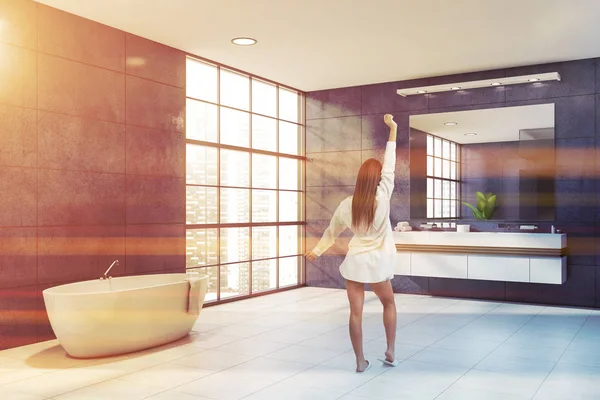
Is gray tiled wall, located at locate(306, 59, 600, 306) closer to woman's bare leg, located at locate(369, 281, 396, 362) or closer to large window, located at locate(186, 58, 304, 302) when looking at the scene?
large window, located at locate(186, 58, 304, 302)

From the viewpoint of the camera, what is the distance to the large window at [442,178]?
6.90 metres

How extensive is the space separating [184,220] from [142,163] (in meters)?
0.81

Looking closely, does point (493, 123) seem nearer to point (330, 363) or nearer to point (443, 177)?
point (443, 177)

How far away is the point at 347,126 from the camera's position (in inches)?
311

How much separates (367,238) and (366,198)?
0.26 meters

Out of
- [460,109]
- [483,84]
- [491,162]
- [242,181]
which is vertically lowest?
[242,181]

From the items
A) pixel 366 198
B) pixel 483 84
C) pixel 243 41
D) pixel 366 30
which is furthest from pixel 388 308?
pixel 483 84

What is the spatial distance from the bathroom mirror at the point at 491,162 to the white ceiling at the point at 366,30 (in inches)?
24.1

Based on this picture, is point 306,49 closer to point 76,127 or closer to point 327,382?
point 76,127

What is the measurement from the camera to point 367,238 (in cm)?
371

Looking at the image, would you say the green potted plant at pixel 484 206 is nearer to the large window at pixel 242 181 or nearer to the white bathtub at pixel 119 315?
the large window at pixel 242 181

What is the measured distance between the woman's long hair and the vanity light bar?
354cm

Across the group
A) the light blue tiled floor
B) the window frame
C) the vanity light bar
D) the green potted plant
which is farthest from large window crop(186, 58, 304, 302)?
the green potted plant

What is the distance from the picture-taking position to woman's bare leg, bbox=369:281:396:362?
3.78m
